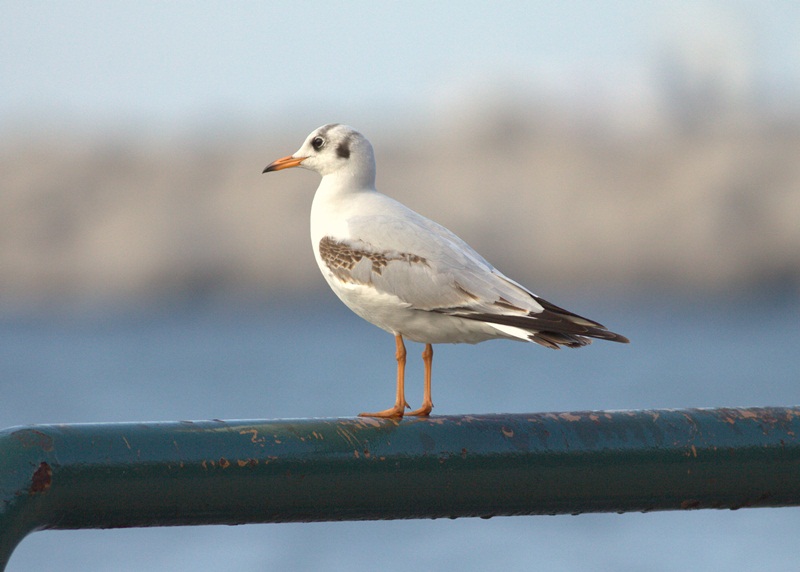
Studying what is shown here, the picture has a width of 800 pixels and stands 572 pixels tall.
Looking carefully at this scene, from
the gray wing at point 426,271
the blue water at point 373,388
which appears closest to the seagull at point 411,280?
the gray wing at point 426,271

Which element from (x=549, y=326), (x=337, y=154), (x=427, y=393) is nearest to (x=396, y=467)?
(x=549, y=326)

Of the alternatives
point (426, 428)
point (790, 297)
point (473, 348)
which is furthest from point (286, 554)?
point (790, 297)

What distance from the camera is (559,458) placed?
7.11 ft

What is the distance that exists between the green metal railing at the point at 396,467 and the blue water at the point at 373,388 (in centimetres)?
18

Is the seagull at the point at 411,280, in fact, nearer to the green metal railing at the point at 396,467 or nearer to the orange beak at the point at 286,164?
the orange beak at the point at 286,164

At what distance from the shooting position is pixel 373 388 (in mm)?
35125

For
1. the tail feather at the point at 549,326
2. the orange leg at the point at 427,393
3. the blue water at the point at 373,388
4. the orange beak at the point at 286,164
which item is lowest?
the blue water at the point at 373,388

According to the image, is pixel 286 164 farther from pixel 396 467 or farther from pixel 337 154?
pixel 396 467

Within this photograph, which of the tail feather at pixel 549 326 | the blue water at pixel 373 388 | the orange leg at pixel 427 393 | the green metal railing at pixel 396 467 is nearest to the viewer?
the green metal railing at pixel 396 467

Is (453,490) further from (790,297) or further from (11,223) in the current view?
(11,223)

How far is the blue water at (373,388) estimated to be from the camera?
15852 mm

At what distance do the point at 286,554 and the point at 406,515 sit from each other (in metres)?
13.8

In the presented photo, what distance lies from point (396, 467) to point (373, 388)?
33122 millimetres

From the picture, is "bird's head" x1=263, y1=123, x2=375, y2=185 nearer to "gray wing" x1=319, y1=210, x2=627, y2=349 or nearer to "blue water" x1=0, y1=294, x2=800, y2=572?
"gray wing" x1=319, y1=210, x2=627, y2=349
